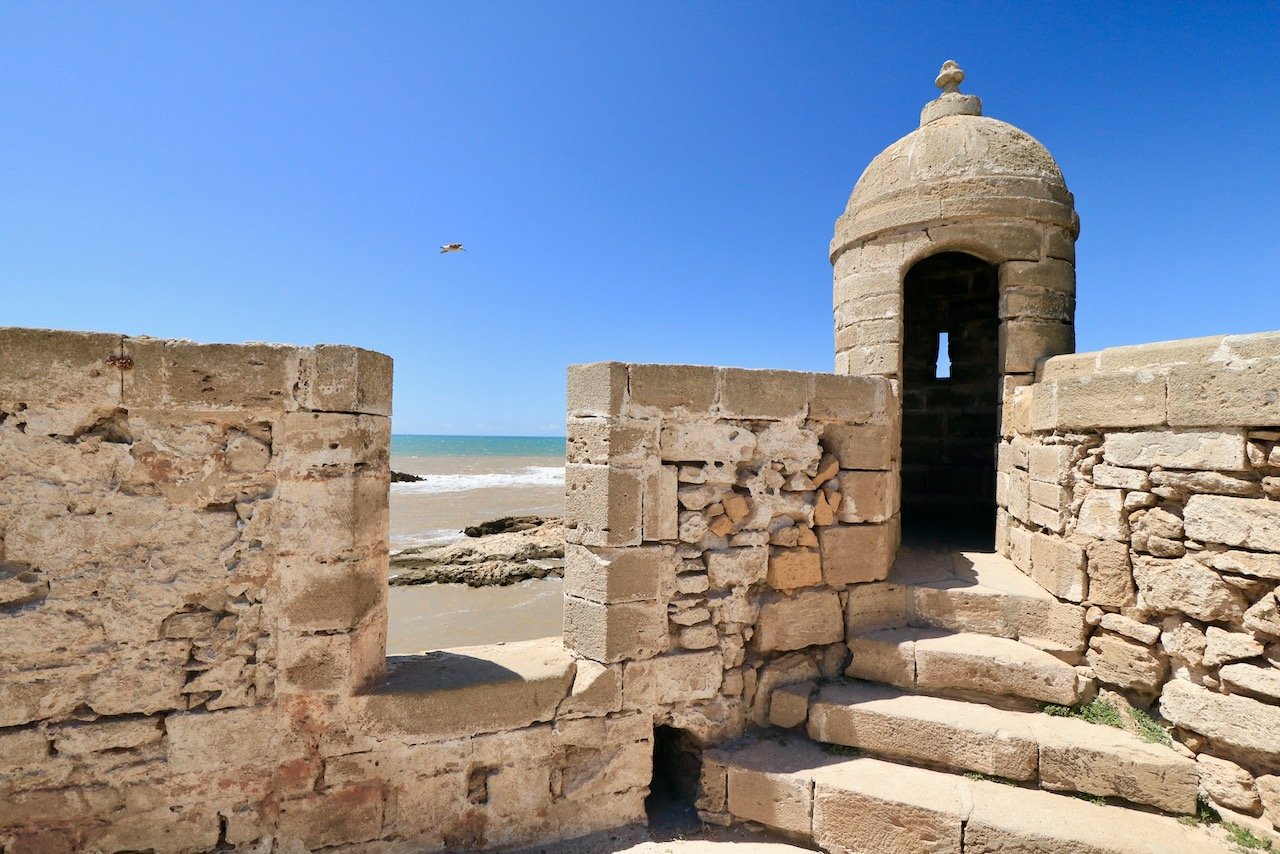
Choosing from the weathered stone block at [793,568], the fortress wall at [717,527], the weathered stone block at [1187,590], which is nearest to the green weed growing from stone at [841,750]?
the fortress wall at [717,527]

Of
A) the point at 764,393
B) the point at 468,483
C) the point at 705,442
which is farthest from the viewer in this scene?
the point at 468,483

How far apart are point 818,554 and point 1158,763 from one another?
1992mm

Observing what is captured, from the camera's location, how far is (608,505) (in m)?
3.53

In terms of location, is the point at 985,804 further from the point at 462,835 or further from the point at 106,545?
the point at 106,545

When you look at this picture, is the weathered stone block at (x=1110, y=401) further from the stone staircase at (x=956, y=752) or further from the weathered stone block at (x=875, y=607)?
the weathered stone block at (x=875, y=607)

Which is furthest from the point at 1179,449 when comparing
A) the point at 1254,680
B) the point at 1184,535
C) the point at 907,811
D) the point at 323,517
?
the point at 323,517

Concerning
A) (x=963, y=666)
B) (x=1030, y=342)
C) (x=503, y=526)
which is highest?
(x=1030, y=342)

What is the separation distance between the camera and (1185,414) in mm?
3254

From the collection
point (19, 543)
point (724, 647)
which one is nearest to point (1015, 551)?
point (724, 647)

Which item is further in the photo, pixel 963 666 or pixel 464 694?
pixel 963 666

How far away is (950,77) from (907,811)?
19.4 feet

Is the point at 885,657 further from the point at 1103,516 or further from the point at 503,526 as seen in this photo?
the point at 503,526

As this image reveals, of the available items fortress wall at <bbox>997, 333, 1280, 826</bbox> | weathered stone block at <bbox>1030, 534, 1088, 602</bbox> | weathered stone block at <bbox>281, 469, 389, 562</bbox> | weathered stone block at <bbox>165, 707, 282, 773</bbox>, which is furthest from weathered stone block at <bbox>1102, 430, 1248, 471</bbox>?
weathered stone block at <bbox>165, 707, 282, 773</bbox>

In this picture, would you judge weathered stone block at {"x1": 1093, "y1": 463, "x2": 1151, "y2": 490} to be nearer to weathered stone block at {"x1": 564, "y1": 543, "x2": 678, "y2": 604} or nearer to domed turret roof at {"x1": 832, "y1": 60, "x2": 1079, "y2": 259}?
domed turret roof at {"x1": 832, "y1": 60, "x2": 1079, "y2": 259}
